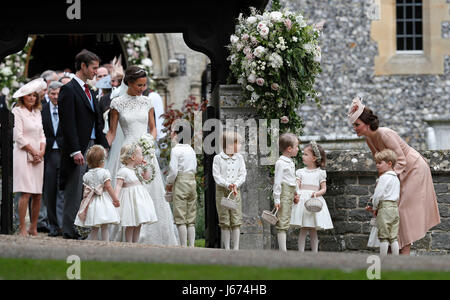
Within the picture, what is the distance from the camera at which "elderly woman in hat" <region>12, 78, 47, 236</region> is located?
12.1m

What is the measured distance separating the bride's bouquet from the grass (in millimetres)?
3927

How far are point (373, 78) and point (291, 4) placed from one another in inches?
90.0

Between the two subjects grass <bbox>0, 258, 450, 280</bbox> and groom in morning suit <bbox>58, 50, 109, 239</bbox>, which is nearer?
grass <bbox>0, 258, 450, 280</bbox>

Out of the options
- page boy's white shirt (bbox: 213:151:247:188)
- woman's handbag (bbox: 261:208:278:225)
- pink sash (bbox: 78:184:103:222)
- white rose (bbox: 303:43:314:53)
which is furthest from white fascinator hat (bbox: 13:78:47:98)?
woman's handbag (bbox: 261:208:278:225)

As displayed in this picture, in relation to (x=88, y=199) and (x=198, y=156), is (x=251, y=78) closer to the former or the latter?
(x=88, y=199)

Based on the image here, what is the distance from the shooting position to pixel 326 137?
20.2m

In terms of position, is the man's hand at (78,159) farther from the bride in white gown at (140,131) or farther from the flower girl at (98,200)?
the flower girl at (98,200)

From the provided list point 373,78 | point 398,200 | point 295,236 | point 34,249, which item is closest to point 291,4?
point 373,78

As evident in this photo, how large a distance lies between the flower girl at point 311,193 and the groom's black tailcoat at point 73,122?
218 cm

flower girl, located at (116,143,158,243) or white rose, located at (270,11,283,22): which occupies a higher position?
white rose, located at (270,11,283,22)

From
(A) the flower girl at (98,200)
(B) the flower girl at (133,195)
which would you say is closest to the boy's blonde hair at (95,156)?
(A) the flower girl at (98,200)

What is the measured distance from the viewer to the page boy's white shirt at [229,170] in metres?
10.2

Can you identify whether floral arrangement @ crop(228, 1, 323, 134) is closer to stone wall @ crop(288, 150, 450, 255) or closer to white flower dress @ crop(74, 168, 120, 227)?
stone wall @ crop(288, 150, 450, 255)

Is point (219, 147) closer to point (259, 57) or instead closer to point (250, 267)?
point (259, 57)
